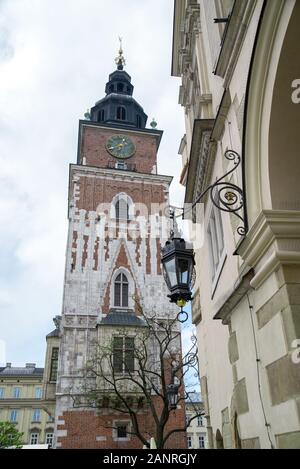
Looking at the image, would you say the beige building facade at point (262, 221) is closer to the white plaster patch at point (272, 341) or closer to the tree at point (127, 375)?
the white plaster patch at point (272, 341)

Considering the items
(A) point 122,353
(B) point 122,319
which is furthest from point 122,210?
(A) point 122,353

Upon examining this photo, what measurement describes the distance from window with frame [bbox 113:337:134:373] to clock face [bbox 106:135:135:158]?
17.2 m

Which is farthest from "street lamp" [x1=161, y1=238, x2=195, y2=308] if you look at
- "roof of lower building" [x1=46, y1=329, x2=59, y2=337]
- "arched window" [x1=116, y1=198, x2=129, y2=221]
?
"arched window" [x1=116, y1=198, x2=129, y2=221]

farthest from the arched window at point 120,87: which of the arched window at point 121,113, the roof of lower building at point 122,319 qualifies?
the roof of lower building at point 122,319

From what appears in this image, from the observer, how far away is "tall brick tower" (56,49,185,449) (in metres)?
24.3

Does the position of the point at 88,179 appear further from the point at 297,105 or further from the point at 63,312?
the point at 297,105

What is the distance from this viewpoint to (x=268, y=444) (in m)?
3.66

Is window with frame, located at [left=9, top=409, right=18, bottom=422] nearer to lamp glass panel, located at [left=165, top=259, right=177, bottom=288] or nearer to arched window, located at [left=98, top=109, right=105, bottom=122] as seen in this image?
arched window, located at [left=98, top=109, right=105, bottom=122]

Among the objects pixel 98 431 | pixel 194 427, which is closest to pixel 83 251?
pixel 98 431

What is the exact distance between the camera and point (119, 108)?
1581 inches

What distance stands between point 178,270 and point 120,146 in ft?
105

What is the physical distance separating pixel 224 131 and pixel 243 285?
2.41 m

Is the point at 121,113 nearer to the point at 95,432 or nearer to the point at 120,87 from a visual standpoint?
the point at 120,87

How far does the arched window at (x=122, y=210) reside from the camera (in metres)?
31.9
